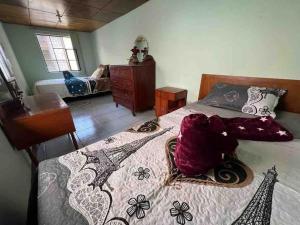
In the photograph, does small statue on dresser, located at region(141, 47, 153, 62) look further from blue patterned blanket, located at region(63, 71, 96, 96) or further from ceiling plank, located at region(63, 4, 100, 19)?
blue patterned blanket, located at region(63, 71, 96, 96)

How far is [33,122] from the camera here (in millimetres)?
1421

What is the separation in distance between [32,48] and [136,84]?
416 cm

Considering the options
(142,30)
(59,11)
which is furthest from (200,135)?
(59,11)

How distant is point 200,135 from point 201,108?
0.98 metres

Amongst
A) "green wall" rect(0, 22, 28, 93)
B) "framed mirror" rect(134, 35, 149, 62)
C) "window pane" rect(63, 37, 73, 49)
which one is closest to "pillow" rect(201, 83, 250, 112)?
"framed mirror" rect(134, 35, 149, 62)

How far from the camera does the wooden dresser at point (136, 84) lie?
9.34ft

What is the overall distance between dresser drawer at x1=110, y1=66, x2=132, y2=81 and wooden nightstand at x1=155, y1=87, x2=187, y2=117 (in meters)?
0.75

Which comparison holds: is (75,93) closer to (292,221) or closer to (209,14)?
(209,14)

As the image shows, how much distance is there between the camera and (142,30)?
3.09 m

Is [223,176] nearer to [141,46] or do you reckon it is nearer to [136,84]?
[136,84]

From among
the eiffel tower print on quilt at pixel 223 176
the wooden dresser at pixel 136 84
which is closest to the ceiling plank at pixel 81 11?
the wooden dresser at pixel 136 84

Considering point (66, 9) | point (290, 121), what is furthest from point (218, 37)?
point (66, 9)

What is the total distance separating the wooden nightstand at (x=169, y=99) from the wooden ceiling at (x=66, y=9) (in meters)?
1.89

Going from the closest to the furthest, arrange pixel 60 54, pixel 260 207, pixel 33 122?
pixel 260 207
pixel 33 122
pixel 60 54
